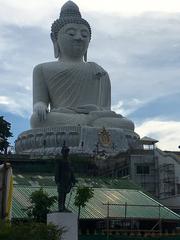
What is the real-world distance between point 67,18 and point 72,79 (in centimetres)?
512

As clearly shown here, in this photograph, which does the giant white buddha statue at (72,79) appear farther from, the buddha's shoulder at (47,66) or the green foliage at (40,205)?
the green foliage at (40,205)

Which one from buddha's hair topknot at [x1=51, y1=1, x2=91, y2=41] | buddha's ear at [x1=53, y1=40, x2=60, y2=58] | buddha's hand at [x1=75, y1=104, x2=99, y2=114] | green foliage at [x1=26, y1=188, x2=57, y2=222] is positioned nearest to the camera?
green foliage at [x1=26, y1=188, x2=57, y2=222]

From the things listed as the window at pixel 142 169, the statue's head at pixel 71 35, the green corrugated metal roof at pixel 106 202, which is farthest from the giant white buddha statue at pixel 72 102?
the green corrugated metal roof at pixel 106 202

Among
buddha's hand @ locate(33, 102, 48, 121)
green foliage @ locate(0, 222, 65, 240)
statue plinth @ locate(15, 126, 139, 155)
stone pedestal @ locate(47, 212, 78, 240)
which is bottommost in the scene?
green foliage @ locate(0, 222, 65, 240)

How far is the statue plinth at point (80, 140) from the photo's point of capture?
4056 centimetres

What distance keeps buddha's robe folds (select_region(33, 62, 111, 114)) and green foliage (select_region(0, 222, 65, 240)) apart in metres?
35.8

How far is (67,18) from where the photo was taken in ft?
154

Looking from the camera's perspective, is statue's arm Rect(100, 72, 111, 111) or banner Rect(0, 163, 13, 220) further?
statue's arm Rect(100, 72, 111, 111)

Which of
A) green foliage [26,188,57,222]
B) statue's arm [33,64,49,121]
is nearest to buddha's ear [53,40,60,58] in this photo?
statue's arm [33,64,49,121]

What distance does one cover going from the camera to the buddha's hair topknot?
4672 centimetres

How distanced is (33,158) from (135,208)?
38.4 ft

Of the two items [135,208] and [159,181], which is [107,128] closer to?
[159,181]

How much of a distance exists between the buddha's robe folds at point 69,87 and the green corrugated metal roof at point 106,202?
18778mm

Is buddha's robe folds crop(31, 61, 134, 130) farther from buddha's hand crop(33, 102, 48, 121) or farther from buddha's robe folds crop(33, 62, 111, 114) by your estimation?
buddha's hand crop(33, 102, 48, 121)
